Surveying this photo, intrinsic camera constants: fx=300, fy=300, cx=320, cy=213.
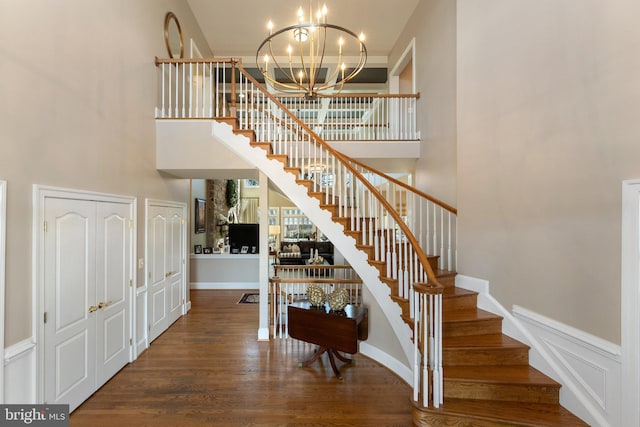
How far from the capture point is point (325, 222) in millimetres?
3713

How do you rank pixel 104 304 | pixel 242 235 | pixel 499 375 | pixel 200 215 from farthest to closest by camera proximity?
1. pixel 242 235
2. pixel 200 215
3. pixel 104 304
4. pixel 499 375

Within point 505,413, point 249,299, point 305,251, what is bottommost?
point 249,299

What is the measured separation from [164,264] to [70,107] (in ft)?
8.55

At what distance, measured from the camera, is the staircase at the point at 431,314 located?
7.69 feet

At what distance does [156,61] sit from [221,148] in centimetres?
153

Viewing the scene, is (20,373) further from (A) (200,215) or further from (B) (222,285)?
(A) (200,215)

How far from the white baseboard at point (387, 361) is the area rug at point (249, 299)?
9.65ft

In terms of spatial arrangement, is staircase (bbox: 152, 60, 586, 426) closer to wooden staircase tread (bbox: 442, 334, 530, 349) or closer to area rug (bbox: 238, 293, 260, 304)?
wooden staircase tread (bbox: 442, 334, 530, 349)

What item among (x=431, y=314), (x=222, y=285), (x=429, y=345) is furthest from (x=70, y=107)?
(x=222, y=285)

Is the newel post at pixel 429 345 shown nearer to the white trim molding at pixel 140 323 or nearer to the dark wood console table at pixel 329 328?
the dark wood console table at pixel 329 328

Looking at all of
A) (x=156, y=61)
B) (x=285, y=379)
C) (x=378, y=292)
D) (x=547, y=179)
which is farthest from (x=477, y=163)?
(x=156, y=61)

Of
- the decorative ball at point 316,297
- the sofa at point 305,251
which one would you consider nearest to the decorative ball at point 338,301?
the decorative ball at point 316,297

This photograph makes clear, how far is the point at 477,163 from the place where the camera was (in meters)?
3.32

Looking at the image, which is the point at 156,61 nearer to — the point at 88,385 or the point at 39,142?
the point at 39,142
